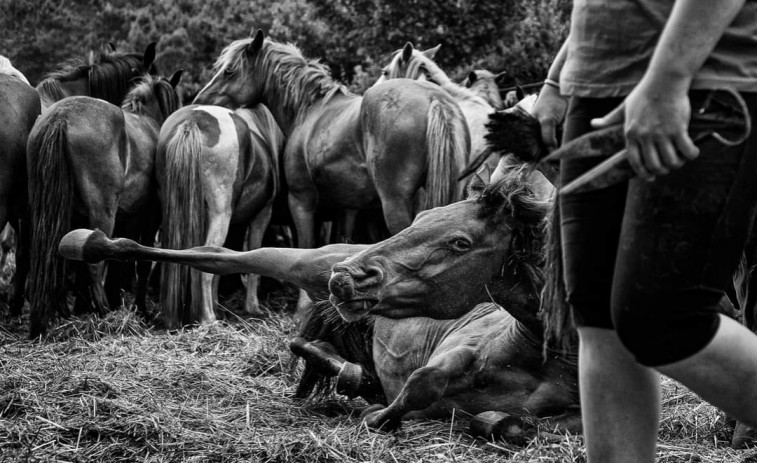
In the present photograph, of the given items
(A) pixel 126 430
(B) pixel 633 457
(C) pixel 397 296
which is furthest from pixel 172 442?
(B) pixel 633 457

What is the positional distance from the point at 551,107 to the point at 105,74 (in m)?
7.49

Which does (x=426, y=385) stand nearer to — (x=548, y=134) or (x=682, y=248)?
(x=548, y=134)

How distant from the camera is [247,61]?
360 inches

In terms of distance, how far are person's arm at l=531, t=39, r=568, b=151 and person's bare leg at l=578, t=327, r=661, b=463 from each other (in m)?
0.55

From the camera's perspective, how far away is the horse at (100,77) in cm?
880

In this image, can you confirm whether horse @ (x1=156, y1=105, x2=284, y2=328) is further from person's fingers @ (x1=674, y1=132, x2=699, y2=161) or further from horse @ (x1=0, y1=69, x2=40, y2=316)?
person's fingers @ (x1=674, y1=132, x2=699, y2=161)

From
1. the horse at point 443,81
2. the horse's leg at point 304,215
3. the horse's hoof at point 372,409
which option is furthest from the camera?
the horse's leg at point 304,215

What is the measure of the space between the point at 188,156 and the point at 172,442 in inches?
169

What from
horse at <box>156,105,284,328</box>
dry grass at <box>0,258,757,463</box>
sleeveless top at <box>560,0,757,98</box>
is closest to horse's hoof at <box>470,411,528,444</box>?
dry grass at <box>0,258,757,463</box>

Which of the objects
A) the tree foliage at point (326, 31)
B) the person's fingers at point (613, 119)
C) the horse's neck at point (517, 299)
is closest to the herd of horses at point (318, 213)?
the horse's neck at point (517, 299)

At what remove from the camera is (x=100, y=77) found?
359 inches

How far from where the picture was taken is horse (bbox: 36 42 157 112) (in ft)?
28.9

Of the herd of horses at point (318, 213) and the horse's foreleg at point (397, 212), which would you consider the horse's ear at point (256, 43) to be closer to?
the herd of horses at point (318, 213)

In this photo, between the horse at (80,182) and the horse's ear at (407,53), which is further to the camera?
the horse's ear at (407,53)
